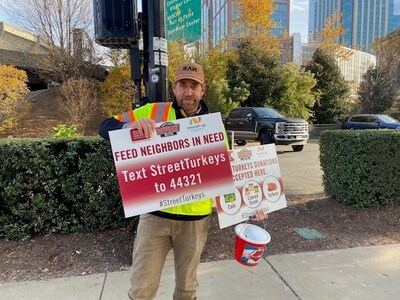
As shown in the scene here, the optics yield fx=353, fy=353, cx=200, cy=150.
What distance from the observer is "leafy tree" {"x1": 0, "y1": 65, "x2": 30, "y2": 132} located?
1502 cm

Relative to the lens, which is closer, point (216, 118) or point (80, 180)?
point (216, 118)

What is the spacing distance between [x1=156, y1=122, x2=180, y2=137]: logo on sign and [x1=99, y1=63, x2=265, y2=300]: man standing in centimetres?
6

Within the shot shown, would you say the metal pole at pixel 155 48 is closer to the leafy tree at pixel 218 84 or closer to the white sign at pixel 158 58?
the white sign at pixel 158 58

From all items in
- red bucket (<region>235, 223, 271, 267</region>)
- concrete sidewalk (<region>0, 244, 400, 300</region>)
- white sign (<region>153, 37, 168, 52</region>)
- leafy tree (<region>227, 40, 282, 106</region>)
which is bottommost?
concrete sidewalk (<region>0, 244, 400, 300</region>)

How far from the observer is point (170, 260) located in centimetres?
390

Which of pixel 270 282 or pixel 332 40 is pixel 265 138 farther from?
pixel 332 40

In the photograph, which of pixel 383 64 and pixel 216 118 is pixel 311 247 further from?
pixel 383 64

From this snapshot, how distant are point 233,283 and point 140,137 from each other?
1.90 m

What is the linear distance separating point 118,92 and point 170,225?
1644cm

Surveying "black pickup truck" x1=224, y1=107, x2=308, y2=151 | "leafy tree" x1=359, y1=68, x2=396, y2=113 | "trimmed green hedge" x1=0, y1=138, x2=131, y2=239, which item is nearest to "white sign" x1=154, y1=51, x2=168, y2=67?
"trimmed green hedge" x1=0, y1=138, x2=131, y2=239

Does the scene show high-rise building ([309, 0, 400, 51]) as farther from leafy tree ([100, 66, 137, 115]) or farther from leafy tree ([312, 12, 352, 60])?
leafy tree ([100, 66, 137, 115])

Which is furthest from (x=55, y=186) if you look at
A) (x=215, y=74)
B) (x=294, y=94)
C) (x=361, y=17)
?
(x=361, y=17)

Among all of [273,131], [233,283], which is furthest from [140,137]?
[273,131]

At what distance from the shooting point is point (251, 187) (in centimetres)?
314
